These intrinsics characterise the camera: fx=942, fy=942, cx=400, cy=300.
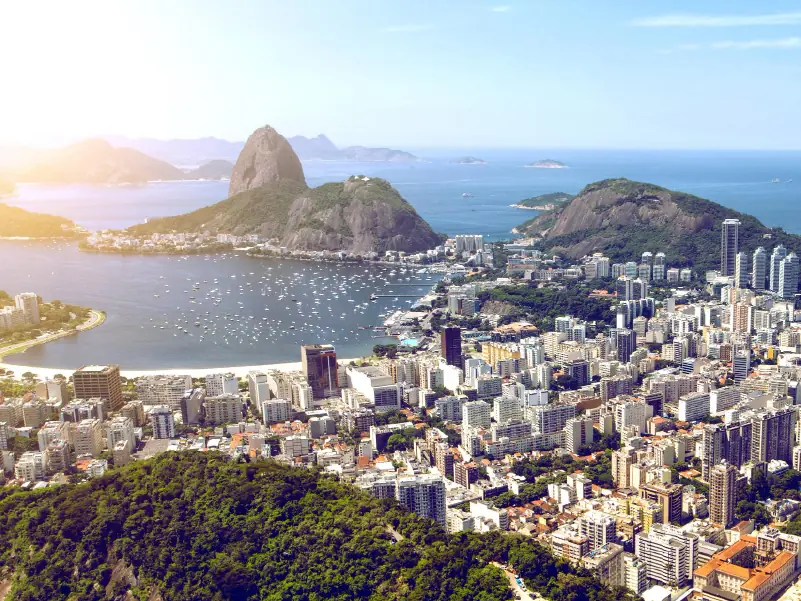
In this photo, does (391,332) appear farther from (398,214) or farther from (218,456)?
(398,214)

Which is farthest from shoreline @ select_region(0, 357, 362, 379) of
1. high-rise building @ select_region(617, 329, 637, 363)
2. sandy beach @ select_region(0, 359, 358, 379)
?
high-rise building @ select_region(617, 329, 637, 363)

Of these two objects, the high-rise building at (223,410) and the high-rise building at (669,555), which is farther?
the high-rise building at (223,410)

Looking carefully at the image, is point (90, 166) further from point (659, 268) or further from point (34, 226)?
point (659, 268)

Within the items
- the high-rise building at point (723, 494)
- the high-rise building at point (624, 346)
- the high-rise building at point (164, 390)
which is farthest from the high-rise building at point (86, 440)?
the high-rise building at point (624, 346)

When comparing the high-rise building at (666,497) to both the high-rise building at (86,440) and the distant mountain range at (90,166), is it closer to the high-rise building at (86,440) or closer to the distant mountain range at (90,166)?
the high-rise building at (86,440)

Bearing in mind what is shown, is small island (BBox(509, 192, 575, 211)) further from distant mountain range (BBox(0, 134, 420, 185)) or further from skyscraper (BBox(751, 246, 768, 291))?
distant mountain range (BBox(0, 134, 420, 185))

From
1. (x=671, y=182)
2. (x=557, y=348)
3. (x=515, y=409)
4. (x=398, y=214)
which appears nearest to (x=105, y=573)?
(x=515, y=409)

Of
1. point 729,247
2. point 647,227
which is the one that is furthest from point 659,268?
point 647,227
